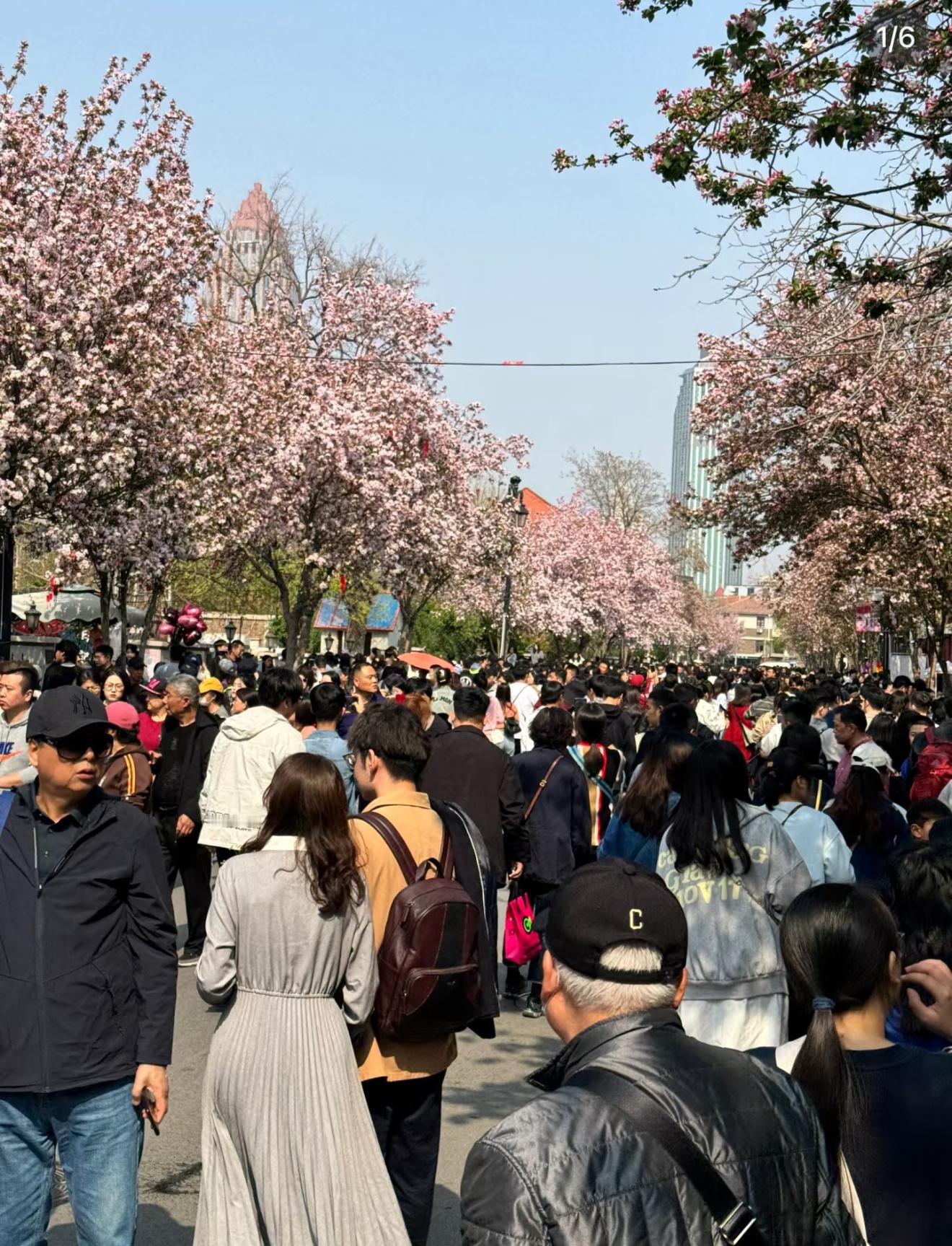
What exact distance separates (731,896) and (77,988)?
6.86 feet

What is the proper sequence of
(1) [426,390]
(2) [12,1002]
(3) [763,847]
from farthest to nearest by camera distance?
(1) [426,390] → (3) [763,847] → (2) [12,1002]

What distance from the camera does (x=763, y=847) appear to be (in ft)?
16.3

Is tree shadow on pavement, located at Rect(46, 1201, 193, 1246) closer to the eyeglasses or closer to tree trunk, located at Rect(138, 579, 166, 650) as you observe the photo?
the eyeglasses

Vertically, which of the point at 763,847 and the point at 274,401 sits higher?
the point at 274,401

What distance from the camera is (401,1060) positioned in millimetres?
4562

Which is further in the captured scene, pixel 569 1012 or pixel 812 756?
pixel 812 756

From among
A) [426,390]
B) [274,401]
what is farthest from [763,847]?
[426,390]

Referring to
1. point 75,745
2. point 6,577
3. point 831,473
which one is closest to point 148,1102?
point 75,745

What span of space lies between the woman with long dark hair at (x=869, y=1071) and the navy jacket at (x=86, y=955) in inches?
73.4

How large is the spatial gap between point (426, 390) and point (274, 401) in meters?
7.05

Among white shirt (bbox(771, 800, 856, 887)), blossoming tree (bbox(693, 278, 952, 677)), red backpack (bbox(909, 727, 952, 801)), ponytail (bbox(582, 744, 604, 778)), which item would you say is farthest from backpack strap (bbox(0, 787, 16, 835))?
blossoming tree (bbox(693, 278, 952, 677))

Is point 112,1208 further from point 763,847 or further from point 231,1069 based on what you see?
point 763,847

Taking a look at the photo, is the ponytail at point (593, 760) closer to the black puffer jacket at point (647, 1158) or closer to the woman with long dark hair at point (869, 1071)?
the woman with long dark hair at point (869, 1071)

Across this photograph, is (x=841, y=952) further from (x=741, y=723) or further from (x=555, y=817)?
(x=741, y=723)
